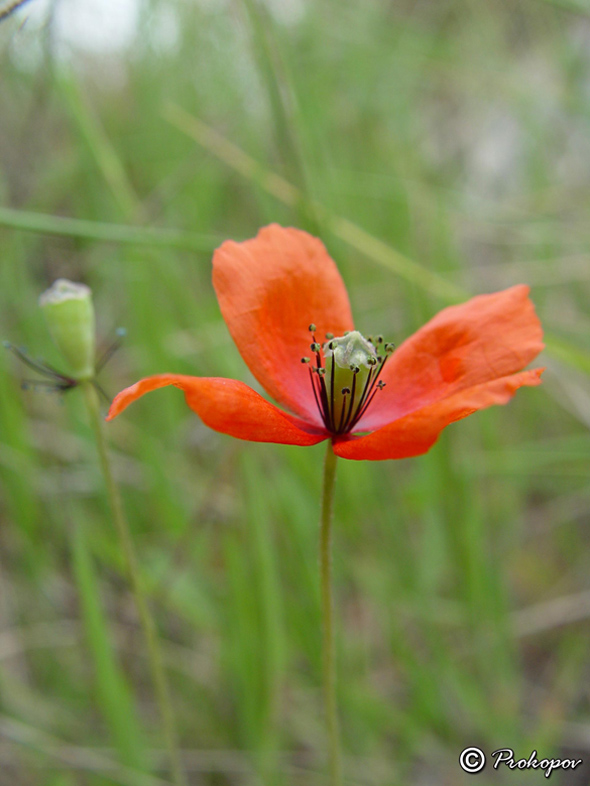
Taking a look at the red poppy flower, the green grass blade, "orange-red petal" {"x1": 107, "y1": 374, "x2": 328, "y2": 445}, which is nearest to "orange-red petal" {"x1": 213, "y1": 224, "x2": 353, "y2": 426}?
the red poppy flower

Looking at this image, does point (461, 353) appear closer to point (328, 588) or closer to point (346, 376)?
point (346, 376)

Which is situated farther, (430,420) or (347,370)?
(347,370)

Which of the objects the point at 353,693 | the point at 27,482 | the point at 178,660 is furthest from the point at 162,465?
the point at 353,693

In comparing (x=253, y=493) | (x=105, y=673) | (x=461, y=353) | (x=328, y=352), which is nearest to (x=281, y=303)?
(x=328, y=352)

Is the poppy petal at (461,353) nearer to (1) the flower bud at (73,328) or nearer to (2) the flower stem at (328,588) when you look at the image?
(2) the flower stem at (328,588)

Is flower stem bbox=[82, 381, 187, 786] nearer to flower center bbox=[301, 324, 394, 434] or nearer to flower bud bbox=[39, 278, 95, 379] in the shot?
flower bud bbox=[39, 278, 95, 379]

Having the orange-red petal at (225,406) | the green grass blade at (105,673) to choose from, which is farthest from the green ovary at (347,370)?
the green grass blade at (105,673)
